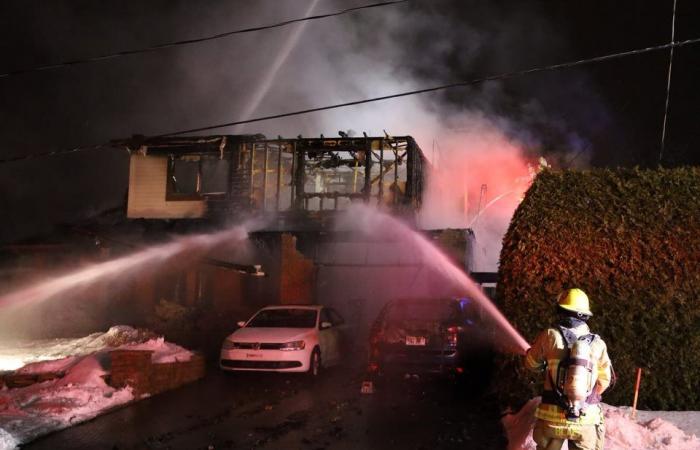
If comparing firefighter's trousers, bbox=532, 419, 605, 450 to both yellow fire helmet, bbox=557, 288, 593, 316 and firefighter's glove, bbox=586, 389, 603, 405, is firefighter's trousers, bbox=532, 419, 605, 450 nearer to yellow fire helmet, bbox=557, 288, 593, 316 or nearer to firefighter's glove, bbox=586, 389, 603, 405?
firefighter's glove, bbox=586, 389, 603, 405

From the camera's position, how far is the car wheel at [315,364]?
37.1 feet

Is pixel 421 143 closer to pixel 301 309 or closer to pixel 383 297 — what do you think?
pixel 383 297

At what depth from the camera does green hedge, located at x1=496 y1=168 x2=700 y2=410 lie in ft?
23.0

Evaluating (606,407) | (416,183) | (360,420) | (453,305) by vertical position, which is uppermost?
(416,183)

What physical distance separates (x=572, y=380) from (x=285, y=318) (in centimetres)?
872

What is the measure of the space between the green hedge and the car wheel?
4348 mm

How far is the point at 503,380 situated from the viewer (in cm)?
786

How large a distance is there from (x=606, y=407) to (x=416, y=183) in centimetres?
1536

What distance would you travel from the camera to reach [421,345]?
9789 millimetres

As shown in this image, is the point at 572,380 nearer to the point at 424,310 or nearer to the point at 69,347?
the point at 424,310

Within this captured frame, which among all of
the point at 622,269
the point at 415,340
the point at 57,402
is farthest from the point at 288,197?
the point at 622,269

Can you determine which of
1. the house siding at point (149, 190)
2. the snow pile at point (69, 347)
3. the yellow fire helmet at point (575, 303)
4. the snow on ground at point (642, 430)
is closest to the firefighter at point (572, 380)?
the yellow fire helmet at point (575, 303)

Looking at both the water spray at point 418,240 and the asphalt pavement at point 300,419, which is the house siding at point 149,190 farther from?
the asphalt pavement at point 300,419

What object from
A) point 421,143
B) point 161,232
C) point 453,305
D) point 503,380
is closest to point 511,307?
point 503,380
